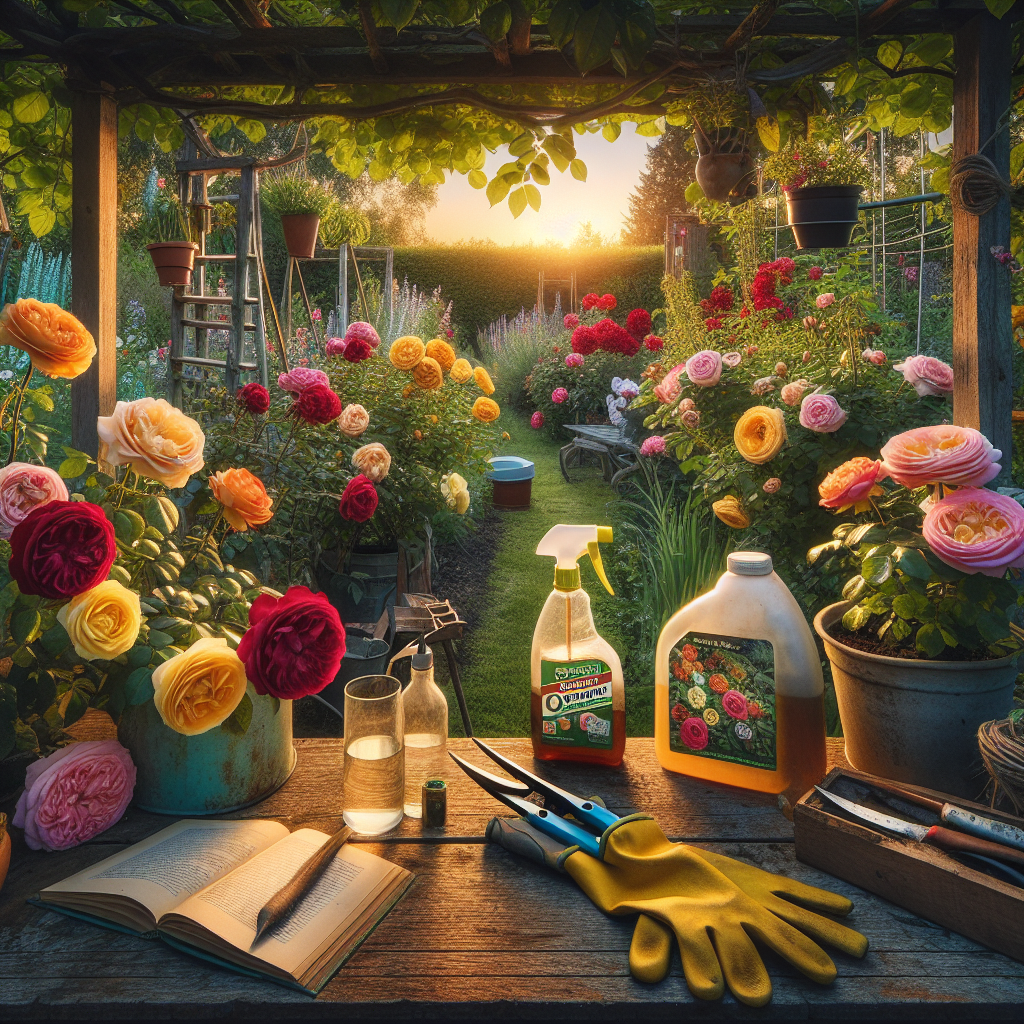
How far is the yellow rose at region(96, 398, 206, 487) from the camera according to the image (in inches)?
40.1

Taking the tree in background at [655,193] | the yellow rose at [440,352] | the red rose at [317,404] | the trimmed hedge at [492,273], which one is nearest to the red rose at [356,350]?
the yellow rose at [440,352]

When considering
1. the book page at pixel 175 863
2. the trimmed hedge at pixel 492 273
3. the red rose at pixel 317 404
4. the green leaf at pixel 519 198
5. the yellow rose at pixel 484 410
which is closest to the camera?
the book page at pixel 175 863

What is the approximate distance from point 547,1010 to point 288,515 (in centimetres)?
206

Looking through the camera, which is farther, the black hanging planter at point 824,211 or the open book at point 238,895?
the black hanging planter at point 824,211

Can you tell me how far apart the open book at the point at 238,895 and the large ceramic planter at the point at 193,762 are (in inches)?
2.4

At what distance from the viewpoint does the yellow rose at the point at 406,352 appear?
2.82 m

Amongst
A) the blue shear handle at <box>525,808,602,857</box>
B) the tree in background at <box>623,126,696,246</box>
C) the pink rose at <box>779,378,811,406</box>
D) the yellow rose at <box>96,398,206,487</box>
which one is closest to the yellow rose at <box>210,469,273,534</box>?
the yellow rose at <box>96,398,206,487</box>

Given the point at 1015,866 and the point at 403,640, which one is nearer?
the point at 1015,866

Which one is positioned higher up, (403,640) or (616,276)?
(616,276)

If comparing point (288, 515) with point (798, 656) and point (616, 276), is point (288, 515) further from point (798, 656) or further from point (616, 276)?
point (616, 276)

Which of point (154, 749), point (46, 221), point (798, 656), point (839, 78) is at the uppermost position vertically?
point (839, 78)

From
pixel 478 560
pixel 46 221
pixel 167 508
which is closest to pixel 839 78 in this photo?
pixel 167 508

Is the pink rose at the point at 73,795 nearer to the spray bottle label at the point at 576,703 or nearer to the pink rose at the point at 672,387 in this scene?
the spray bottle label at the point at 576,703

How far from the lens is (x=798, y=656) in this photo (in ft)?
3.25
